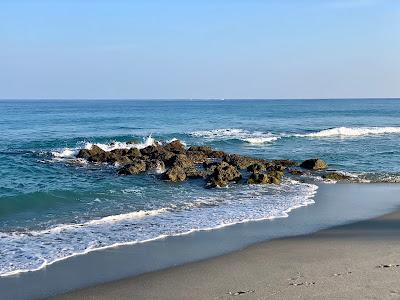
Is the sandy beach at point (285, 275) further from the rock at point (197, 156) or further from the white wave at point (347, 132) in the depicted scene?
the white wave at point (347, 132)

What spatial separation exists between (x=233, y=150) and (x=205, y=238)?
78.5 feet

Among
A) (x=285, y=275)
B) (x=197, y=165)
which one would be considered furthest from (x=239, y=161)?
(x=285, y=275)

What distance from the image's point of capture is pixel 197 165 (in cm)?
2762

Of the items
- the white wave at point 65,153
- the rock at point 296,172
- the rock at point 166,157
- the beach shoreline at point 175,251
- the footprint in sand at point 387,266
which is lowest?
the white wave at point 65,153

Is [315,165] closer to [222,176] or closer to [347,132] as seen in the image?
[222,176]

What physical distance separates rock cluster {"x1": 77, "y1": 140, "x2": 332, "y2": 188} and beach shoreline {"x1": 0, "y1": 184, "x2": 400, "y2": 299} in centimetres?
523

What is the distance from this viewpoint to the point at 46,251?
11.8 metres

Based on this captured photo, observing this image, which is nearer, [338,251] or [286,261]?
[286,261]

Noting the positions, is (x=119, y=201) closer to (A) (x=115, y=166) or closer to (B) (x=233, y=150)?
(A) (x=115, y=166)

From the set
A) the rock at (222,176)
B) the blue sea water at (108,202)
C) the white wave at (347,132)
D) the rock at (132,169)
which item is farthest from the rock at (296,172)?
the white wave at (347,132)

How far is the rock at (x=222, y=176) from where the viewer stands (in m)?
21.4

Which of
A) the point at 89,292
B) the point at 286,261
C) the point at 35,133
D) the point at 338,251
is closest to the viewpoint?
the point at 89,292

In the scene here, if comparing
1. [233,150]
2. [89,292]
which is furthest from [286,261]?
[233,150]

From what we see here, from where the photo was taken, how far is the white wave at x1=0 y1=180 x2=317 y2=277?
11641 millimetres
